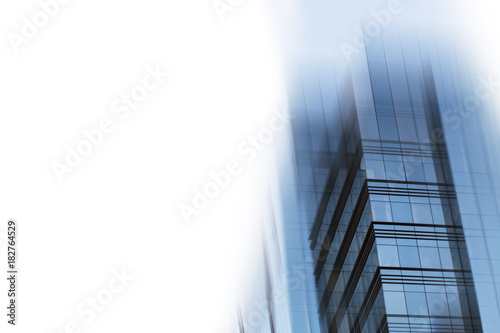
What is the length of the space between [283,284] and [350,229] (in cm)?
155

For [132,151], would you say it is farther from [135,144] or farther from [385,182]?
[385,182]

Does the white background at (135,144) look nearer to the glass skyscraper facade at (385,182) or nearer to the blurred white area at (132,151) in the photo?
the blurred white area at (132,151)

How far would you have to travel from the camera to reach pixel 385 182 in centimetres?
1496

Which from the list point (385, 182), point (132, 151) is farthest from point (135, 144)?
point (385, 182)

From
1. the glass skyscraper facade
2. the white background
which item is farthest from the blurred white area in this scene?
the glass skyscraper facade

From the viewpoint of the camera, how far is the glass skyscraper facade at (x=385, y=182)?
13781mm

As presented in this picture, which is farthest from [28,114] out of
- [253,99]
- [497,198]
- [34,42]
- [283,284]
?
[497,198]

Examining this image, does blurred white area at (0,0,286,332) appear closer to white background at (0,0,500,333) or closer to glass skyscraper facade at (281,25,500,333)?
white background at (0,0,500,333)

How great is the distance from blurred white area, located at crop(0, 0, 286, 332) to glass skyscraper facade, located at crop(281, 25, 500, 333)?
1.02m

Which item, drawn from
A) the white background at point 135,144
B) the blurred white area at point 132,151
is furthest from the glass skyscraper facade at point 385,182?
the blurred white area at point 132,151

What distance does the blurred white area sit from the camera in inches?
565

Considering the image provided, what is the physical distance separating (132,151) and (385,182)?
177 inches

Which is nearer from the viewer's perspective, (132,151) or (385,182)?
(385,182)

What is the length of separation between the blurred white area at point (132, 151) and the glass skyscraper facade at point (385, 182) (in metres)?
1.02
